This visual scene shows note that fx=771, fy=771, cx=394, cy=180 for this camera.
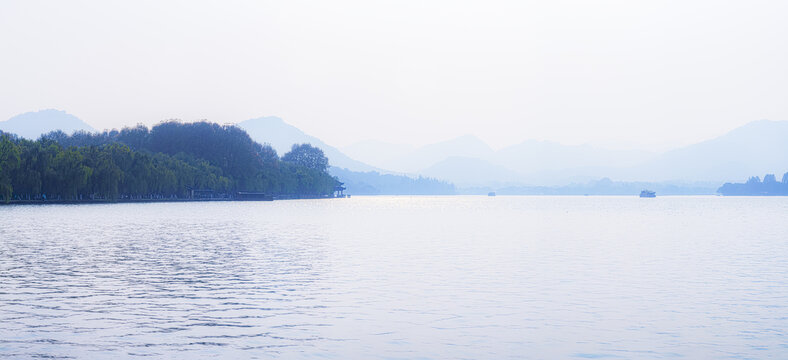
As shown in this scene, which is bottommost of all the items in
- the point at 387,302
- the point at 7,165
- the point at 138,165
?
the point at 387,302

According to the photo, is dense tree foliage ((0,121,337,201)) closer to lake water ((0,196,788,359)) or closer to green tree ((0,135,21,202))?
green tree ((0,135,21,202))

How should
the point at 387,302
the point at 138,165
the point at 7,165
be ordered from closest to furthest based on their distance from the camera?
1. the point at 387,302
2. the point at 7,165
3. the point at 138,165

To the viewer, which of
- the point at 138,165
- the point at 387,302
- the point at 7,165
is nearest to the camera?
the point at 387,302

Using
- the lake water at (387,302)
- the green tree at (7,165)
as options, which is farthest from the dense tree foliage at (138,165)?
the lake water at (387,302)

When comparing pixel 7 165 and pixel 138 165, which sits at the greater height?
pixel 138 165

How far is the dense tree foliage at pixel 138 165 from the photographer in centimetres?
10444

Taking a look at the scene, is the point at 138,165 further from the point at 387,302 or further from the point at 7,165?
the point at 387,302

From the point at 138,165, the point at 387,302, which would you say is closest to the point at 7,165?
the point at 138,165

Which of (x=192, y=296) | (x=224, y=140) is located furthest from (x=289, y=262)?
(x=224, y=140)

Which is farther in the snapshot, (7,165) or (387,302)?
(7,165)

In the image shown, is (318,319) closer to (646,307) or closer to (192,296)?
(192,296)

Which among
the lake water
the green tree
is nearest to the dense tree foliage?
the green tree

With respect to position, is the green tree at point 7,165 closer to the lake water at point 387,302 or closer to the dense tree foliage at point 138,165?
the dense tree foliage at point 138,165

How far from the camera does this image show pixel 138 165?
129 meters
